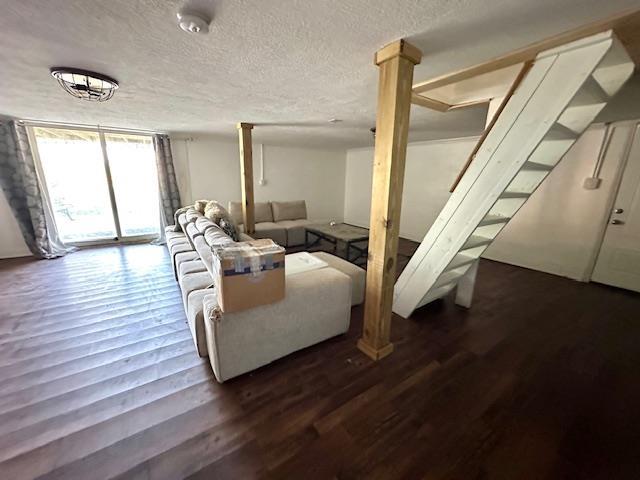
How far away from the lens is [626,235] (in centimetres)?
306


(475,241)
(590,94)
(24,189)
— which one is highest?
(590,94)

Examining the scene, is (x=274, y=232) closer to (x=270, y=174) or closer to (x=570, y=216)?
(x=270, y=174)

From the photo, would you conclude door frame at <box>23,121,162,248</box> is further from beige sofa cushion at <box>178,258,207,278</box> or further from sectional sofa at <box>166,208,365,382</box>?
sectional sofa at <box>166,208,365,382</box>

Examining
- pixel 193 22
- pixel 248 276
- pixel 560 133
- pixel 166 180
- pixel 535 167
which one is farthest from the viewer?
pixel 166 180

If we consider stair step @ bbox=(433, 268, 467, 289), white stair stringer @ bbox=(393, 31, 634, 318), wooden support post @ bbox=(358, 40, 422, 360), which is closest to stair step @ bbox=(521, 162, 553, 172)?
white stair stringer @ bbox=(393, 31, 634, 318)

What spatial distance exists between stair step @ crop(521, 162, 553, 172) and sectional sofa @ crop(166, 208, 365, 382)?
1465 mm

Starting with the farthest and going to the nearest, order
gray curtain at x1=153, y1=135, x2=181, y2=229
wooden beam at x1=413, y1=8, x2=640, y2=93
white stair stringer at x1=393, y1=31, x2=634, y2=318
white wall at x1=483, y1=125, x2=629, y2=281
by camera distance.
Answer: gray curtain at x1=153, y1=135, x2=181, y2=229, white wall at x1=483, y1=125, x2=629, y2=281, white stair stringer at x1=393, y1=31, x2=634, y2=318, wooden beam at x1=413, y1=8, x2=640, y2=93

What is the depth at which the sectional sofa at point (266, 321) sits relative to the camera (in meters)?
1.55

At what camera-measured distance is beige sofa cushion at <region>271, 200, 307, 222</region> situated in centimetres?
529

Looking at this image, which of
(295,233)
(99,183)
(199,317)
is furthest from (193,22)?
(99,183)

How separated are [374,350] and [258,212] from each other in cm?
Answer: 393

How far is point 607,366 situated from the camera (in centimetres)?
184

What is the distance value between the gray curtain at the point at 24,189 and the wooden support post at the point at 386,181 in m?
5.07

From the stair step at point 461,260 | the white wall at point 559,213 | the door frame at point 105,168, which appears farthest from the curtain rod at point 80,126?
the white wall at point 559,213
